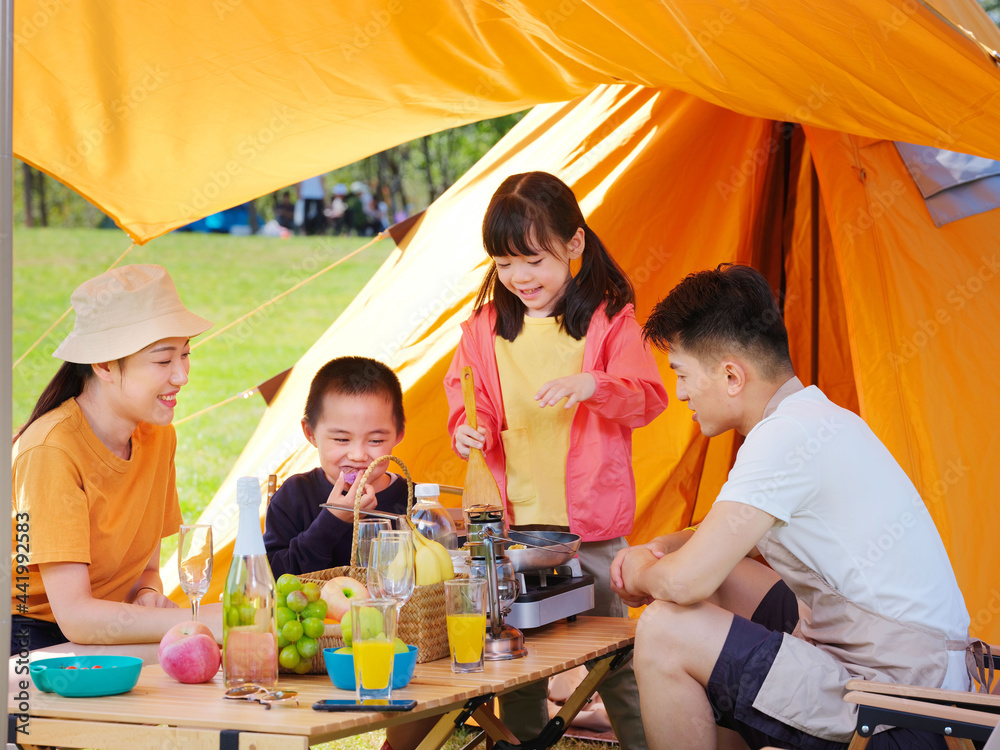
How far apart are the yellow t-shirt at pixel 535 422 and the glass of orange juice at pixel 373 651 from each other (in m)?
1.24

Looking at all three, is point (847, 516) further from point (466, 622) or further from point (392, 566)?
point (392, 566)

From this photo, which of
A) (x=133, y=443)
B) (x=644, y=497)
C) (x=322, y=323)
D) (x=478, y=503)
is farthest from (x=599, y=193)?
(x=322, y=323)

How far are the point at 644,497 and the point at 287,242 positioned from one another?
455 inches

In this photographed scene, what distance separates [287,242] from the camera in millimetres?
14719

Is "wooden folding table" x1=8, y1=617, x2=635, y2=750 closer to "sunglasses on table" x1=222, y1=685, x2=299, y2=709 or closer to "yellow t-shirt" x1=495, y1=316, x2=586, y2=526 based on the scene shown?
"sunglasses on table" x1=222, y1=685, x2=299, y2=709

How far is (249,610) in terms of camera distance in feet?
5.68

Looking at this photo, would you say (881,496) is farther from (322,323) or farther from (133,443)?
(322,323)

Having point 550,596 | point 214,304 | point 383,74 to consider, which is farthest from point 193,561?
point 214,304

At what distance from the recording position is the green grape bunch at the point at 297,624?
5.99ft

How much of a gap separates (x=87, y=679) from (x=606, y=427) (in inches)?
60.3

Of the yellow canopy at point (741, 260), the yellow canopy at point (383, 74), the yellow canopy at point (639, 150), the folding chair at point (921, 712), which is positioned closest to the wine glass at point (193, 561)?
the folding chair at point (921, 712)

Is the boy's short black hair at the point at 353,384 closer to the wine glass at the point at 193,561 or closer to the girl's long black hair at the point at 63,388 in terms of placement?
the girl's long black hair at the point at 63,388

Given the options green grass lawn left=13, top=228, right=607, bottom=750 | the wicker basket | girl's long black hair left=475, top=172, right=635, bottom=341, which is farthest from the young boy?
green grass lawn left=13, top=228, right=607, bottom=750

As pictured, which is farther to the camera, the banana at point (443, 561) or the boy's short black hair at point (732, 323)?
the boy's short black hair at point (732, 323)
